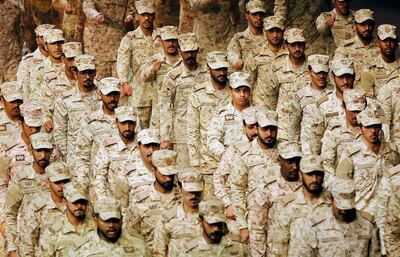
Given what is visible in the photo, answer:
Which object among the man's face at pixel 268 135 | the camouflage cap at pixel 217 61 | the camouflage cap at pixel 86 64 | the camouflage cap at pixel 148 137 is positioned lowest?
the camouflage cap at pixel 148 137

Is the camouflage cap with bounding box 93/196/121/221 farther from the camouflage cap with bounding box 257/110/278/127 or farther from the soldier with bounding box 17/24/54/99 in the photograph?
the soldier with bounding box 17/24/54/99

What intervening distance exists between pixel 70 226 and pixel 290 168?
2090 millimetres

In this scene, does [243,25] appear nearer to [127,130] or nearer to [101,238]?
[127,130]

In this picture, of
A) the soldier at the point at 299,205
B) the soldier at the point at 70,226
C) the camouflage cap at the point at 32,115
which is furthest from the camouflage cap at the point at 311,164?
the camouflage cap at the point at 32,115

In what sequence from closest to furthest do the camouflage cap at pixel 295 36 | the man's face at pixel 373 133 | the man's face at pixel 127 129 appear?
the man's face at pixel 373 133 < the man's face at pixel 127 129 < the camouflage cap at pixel 295 36

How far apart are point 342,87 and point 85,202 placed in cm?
327

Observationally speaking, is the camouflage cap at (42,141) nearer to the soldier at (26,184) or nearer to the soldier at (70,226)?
the soldier at (26,184)

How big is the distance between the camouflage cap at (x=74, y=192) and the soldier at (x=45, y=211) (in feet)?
0.98

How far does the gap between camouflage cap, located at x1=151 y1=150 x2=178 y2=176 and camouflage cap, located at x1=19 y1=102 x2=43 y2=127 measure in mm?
1928

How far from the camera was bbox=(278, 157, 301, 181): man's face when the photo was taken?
52.7ft

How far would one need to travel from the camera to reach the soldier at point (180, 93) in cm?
1903

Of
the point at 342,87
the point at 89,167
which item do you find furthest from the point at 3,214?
the point at 342,87

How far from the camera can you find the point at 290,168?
1609cm

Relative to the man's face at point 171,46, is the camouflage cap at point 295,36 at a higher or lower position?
higher
